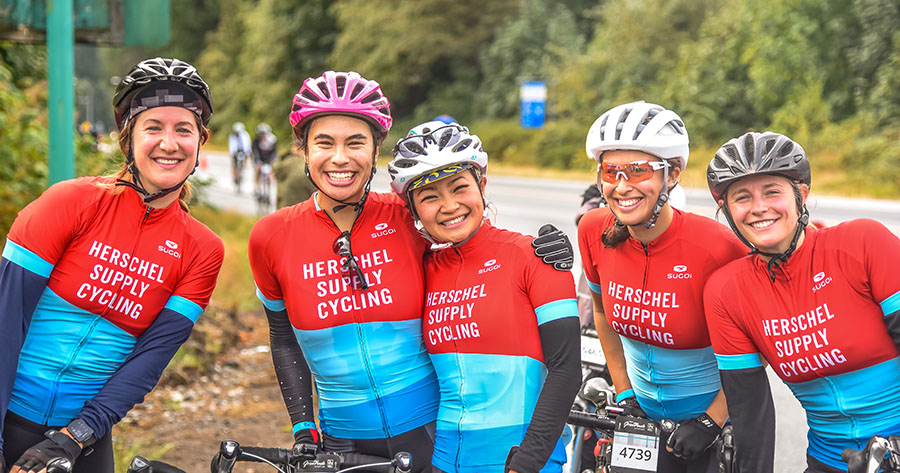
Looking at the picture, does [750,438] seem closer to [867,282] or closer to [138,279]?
[867,282]

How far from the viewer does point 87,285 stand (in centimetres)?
375

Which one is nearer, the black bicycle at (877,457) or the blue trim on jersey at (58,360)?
the black bicycle at (877,457)

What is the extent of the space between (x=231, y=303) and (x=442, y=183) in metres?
8.70

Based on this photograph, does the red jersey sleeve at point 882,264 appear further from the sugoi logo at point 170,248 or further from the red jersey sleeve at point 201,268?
the sugoi logo at point 170,248

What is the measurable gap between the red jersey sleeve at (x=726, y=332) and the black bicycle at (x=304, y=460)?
1.33 m

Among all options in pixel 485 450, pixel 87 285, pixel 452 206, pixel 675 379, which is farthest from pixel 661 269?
pixel 87 285

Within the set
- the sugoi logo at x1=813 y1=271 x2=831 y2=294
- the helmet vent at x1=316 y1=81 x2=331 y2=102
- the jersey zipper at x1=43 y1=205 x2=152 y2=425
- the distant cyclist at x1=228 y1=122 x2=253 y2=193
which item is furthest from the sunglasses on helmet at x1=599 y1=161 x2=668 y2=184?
the distant cyclist at x1=228 y1=122 x2=253 y2=193

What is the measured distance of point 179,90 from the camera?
3893 millimetres

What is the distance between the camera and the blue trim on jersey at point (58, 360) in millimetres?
3748

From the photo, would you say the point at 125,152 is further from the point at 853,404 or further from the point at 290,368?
the point at 853,404

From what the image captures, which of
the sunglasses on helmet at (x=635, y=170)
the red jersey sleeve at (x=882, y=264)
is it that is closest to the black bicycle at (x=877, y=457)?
the red jersey sleeve at (x=882, y=264)

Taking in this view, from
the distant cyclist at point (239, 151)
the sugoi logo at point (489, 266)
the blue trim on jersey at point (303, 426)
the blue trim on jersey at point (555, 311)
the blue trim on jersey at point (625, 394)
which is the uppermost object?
the distant cyclist at point (239, 151)

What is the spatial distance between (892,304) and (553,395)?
1.31 m

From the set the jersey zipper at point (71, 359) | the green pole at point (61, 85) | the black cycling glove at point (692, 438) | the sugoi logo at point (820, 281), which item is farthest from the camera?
the green pole at point (61, 85)
